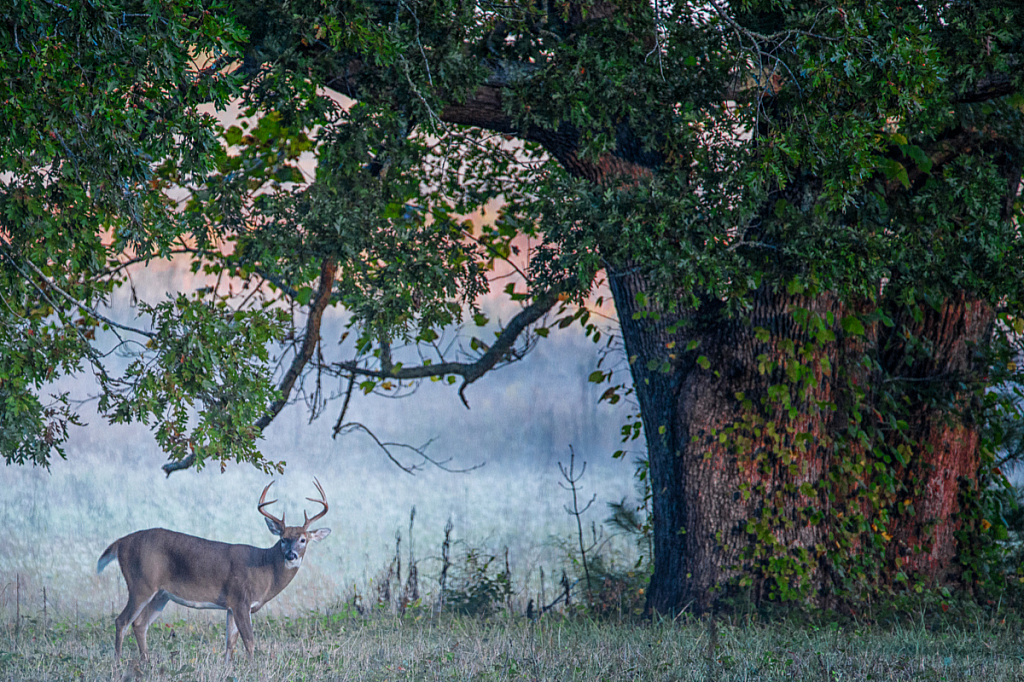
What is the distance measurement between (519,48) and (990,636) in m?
5.53

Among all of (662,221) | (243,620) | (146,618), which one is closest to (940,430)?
(662,221)

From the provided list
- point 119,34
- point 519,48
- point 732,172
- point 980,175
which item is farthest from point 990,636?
point 119,34

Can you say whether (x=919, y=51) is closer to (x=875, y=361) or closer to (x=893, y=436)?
(x=875, y=361)

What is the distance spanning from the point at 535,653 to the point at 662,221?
9.68 ft

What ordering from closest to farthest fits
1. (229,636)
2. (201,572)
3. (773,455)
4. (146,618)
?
(229,636)
(146,618)
(201,572)
(773,455)

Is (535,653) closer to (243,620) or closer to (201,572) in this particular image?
(243,620)

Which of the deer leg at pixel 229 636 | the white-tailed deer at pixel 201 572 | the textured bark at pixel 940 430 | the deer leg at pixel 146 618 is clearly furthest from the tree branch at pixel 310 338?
the textured bark at pixel 940 430

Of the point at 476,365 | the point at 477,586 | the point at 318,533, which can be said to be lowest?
the point at 477,586

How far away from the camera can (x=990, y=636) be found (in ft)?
21.9

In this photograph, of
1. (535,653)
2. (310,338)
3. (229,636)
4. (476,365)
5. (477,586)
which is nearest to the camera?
(535,653)

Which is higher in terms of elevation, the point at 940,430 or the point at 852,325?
the point at 852,325

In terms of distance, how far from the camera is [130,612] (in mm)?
6109

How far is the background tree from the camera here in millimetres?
5234

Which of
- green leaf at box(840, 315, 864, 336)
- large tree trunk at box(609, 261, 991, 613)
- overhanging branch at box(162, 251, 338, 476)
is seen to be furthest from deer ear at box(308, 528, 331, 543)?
green leaf at box(840, 315, 864, 336)
